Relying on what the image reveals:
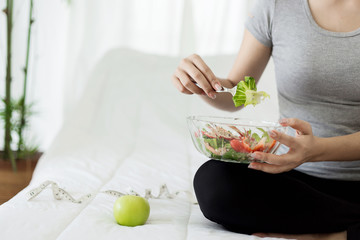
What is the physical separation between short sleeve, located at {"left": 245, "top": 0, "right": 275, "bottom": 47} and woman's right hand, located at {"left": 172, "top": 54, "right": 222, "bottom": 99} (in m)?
0.33

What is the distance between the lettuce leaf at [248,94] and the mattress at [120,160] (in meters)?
0.30

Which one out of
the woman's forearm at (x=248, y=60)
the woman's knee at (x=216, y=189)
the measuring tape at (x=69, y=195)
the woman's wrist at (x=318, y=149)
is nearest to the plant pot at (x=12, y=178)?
the measuring tape at (x=69, y=195)

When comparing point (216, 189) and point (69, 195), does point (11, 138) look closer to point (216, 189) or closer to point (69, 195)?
point (69, 195)

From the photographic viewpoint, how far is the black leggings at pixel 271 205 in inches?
43.4

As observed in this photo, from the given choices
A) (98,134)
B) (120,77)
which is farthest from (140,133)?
(120,77)

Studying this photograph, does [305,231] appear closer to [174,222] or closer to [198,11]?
[174,222]

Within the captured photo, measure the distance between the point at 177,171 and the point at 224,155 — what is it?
73cm

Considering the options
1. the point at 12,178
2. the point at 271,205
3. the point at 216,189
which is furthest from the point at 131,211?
the point at 12,178

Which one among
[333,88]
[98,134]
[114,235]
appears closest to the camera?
[114,235]

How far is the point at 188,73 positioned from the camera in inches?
45.0

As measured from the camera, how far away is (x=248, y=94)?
1073 mm

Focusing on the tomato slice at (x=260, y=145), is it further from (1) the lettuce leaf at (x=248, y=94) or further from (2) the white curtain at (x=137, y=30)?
(2) the white curtain at (x=137, y=30)

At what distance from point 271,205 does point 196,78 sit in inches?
13.4

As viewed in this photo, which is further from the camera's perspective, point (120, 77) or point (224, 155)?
point (120, 77)
